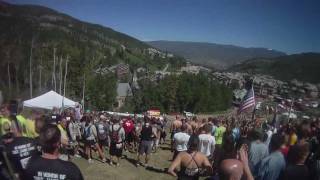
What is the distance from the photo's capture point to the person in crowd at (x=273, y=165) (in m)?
6.72

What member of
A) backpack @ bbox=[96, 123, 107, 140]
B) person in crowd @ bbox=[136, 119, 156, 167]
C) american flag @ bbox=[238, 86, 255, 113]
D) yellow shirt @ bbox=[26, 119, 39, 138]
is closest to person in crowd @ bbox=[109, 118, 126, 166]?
backpack @ bbox=[96, 123, 107, 140]

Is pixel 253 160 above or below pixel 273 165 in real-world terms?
below

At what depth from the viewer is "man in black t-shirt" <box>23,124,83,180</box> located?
174 inches

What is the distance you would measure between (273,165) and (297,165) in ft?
2.12

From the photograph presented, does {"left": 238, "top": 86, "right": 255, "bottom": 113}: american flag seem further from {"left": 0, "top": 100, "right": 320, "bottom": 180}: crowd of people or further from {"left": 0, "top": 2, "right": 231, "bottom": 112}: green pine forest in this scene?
{"left": 0, "top": 2, "right": 231, "bottom": 112}: green pine forest

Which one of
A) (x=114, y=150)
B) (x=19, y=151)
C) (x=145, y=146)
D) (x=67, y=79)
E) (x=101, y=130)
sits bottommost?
(x=114, y=150)

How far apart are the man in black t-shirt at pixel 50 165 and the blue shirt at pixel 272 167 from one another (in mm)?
3491

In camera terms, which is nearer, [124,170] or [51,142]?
[51,142]

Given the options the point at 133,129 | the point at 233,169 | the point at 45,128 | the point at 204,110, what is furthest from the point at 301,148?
the point at 204,110

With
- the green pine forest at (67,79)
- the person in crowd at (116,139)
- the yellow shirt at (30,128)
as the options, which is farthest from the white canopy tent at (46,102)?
the green pine forest at (67,79)

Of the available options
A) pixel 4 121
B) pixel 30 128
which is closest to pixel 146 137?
pixel 30 128

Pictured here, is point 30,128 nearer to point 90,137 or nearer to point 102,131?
point 90,137

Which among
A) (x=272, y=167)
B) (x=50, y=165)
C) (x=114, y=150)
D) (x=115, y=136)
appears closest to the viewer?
(x=50, y=165)

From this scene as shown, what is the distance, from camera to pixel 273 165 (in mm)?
6738
